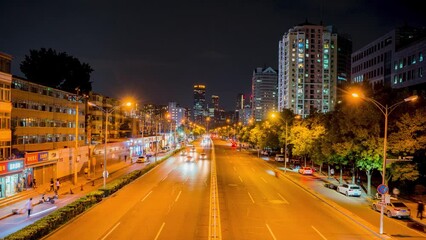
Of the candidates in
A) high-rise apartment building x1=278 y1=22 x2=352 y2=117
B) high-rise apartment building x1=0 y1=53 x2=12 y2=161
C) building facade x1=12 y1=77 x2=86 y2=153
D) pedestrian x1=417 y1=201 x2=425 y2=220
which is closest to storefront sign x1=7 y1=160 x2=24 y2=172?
high-rise apartment building x1=0 y1=53 x2=12 y2=161

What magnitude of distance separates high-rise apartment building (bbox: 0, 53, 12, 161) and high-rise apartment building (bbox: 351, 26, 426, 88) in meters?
60.0

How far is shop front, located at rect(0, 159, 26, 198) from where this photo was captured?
32244mm

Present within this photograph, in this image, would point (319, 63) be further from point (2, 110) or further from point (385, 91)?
point (2, 110)

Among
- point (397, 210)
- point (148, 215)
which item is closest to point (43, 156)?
point (148, 215)

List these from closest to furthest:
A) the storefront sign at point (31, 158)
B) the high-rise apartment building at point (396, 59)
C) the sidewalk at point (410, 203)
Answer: the sidewalk at point (410, 203)
the storefront sign at point (31, 158)
the high-rise apartment building at point (396, 59)

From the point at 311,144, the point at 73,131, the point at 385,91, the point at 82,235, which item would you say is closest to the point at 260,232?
the point at 82,235

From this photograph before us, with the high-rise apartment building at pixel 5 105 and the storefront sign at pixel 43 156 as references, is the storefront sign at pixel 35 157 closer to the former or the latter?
the storefront sign at pixel 43 156

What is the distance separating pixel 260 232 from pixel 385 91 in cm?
2343

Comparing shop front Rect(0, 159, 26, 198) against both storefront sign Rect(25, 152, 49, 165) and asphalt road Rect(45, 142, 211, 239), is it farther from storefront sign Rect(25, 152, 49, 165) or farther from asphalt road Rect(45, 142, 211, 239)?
asphalt road Rect(45, 142, 211, 239)

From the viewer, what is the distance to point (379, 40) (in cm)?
10644

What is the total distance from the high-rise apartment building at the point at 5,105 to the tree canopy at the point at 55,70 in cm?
5522

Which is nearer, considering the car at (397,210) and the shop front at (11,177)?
the car at (397,210)

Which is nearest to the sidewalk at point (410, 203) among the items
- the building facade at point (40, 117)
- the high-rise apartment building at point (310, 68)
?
the building facade at point (40, 117)

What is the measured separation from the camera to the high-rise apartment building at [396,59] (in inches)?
3317
